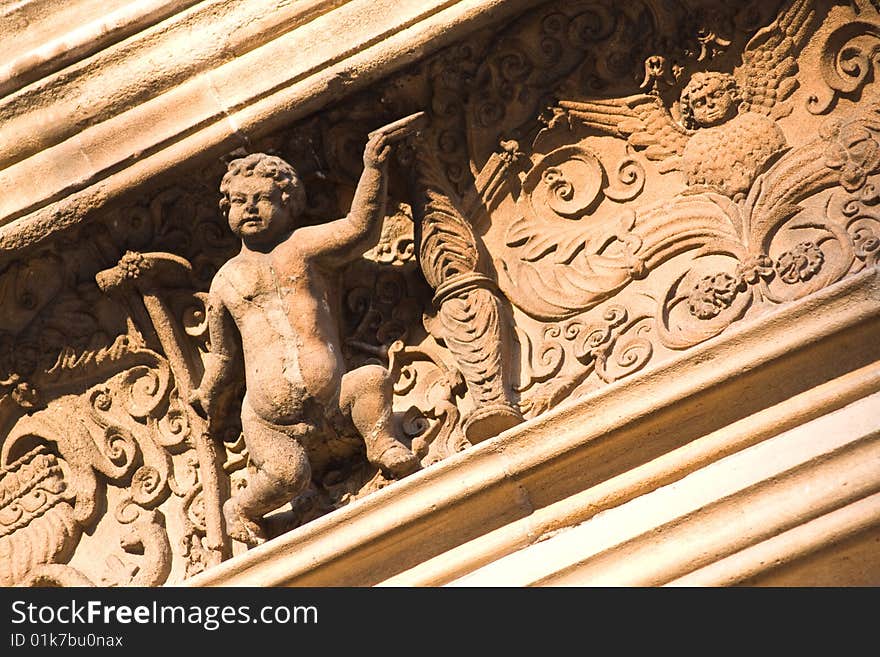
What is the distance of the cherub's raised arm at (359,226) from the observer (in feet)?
13.1

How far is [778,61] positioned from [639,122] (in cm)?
31

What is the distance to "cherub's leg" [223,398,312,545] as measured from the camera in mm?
3877

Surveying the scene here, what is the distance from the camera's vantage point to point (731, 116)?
4023mm

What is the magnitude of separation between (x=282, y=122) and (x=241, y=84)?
13 centimetres

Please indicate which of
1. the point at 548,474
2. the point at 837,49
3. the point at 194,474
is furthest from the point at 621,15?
the point at 194,474

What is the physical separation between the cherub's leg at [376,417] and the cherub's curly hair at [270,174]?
418 millimetres

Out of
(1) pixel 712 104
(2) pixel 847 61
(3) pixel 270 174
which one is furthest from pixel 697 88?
(3) pixel 270 174

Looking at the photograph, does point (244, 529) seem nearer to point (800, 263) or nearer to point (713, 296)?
point (713, 296)

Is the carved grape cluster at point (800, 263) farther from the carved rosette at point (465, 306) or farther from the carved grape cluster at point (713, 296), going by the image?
the carved rosette at point (465, 306)

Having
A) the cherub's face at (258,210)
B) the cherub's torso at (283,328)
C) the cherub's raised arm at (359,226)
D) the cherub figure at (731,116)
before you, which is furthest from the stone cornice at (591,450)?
the cherub's face at (258,210)

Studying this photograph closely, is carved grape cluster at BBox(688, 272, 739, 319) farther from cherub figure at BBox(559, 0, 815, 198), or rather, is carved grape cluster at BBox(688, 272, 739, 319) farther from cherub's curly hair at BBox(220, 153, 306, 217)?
cherub's curly hair at BBox(220, 153, 306, 217)

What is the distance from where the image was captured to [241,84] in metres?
4.19

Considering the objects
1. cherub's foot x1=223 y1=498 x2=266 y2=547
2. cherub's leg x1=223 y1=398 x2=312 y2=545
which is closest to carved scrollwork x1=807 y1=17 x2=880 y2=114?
cherub's leg x1=223 y1=398 x2=312 y2=545

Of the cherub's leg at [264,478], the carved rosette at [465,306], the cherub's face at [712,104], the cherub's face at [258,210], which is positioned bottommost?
the cherub's leg at [264,478]
